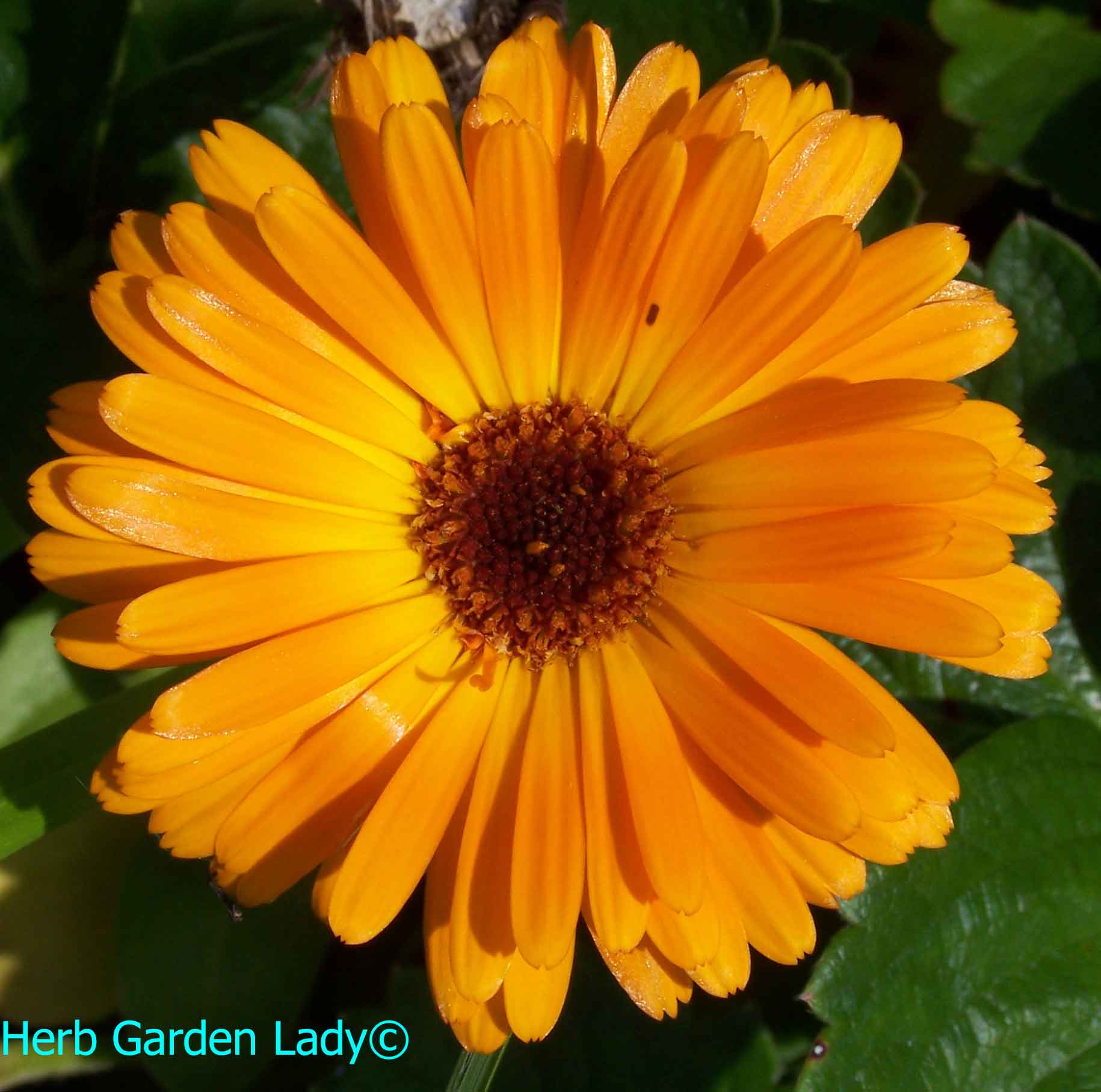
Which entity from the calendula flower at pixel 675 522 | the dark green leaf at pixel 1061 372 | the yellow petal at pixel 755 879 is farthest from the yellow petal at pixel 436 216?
the dark green leaf at pixel 1061 372

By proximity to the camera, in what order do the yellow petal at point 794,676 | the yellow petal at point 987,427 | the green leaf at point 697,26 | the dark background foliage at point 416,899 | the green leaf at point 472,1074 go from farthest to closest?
the green leaf at point 697,26 → the dark background foliage at point 416,899 → the green leaf at point 472,1074 → the yellow petal at point 987,427 → the yellow petal at point 794,676

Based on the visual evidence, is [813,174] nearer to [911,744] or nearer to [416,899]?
[911,744]

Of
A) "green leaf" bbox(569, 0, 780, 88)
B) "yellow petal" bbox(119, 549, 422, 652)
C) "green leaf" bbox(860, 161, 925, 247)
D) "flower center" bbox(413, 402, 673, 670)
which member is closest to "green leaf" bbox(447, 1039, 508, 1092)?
"flower center" bbox(413, 402, 673, 670)

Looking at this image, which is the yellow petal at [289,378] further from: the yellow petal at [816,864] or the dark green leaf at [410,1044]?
the dark green leaf at [410,1044]

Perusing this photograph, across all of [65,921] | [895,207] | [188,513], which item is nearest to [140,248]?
[188,513]

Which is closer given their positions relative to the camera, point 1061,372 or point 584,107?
point 584,107

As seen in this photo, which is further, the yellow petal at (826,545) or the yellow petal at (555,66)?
the yellow petal at (555,66)

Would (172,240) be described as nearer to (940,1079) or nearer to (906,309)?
(906,309)
